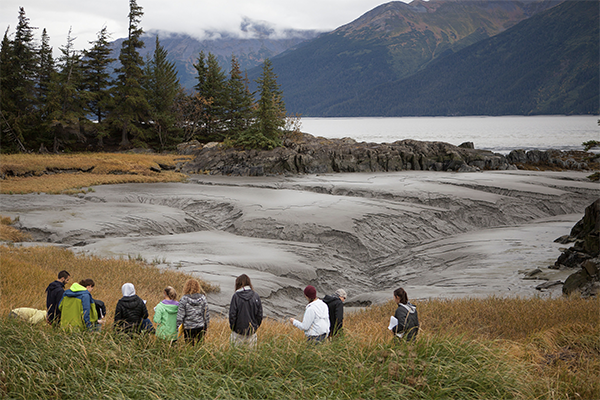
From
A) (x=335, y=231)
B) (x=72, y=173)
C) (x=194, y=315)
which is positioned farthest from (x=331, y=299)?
(x=72, y=173)

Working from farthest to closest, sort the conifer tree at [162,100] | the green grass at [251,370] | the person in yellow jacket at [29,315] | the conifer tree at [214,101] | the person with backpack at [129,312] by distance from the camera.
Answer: the conifer tree at [214,101] < the conifer tree at [162,100] < the person in yellow jacket at [29,315] < the person with backpack at [129,312] < the green grass at [251,370]

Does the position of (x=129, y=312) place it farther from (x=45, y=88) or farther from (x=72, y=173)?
(x=45, y=88)

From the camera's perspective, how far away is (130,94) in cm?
5469

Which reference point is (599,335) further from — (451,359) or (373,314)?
(373,314)

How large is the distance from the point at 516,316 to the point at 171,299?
736cm

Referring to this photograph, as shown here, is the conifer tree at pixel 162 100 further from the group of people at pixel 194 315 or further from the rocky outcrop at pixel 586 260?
the group of people at pixel 194 315

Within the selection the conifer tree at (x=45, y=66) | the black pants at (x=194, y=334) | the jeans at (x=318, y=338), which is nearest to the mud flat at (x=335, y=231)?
the black pants at (x=194, y=334)

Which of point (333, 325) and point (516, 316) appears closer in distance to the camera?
point (333, 325)

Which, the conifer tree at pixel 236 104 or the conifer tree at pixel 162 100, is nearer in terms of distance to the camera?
the conifer tree at pixel 162 100

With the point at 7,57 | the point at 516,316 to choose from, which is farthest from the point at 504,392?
the point at 7,57

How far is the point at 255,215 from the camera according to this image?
2436cm

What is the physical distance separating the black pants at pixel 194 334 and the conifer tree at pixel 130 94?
52541mm

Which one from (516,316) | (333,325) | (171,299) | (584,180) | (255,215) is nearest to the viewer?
(171,299)

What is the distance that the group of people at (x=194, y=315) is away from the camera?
21.7 feet
